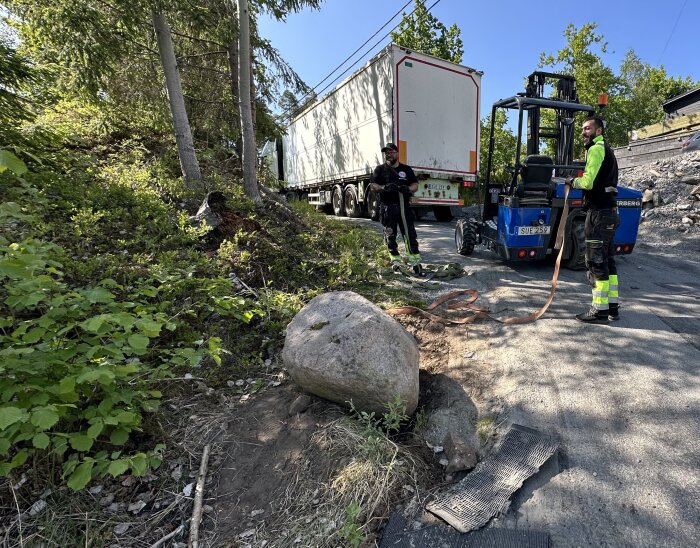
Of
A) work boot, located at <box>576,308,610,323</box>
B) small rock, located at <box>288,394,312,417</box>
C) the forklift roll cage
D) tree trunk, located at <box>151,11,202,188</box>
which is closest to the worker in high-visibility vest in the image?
work boot, located at <box>576,308,610,323</box>

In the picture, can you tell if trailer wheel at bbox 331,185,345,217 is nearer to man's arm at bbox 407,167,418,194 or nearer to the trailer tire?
the trailer tire

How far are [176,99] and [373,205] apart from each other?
19.8 ft

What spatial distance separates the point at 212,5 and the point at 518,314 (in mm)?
8384

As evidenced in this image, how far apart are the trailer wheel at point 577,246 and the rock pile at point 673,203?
13.1 ft

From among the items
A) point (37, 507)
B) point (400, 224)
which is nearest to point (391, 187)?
point (400, 224)

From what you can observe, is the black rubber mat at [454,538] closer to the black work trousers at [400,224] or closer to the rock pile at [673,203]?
the black work trousers at [400,224]

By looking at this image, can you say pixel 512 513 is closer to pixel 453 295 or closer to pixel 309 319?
pixel 309 319

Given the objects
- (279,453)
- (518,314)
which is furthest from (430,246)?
(279,453)

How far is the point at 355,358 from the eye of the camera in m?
2.63

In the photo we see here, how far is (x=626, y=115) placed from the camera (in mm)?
32500

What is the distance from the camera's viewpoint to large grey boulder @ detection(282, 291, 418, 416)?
259cm

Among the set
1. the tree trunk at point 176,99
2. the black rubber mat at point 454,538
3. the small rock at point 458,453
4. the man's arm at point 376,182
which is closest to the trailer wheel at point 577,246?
the man's arm at point 376,182

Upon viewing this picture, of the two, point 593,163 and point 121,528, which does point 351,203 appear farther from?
point 121,528

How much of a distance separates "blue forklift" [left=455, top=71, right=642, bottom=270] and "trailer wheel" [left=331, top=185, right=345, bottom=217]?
7.38 meters
